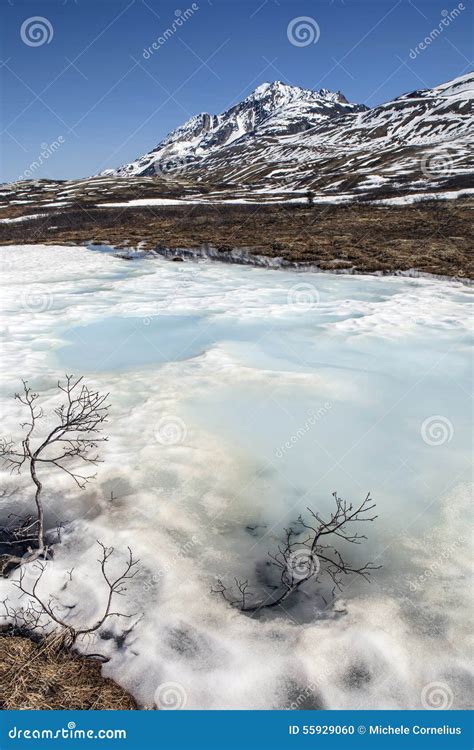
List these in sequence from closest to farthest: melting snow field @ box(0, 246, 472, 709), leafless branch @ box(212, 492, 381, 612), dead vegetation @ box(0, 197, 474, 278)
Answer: melting snow field @ box(0, 246, 472, 709) < leafless branch @ box(212, 492, 381, 612) < dead vegetation @ box(0, 197, 474, 278)

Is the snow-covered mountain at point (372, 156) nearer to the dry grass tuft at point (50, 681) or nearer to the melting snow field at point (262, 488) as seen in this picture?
the melting snow field at point (262, 488)

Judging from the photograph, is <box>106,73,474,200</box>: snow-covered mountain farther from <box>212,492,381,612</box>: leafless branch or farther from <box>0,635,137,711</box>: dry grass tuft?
<box>0,635,137,711</box>: dry grass tuft

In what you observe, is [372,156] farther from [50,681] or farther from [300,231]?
[50,681]

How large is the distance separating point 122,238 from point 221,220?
13248mm

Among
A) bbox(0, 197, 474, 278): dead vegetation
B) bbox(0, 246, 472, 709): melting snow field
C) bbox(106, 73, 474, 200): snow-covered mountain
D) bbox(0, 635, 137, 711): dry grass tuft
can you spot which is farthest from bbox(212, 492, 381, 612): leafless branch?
bbox(106, 73, 474, 200): snow-covered mountain

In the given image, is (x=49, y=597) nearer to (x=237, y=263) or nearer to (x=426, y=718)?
(x=426, y=718)

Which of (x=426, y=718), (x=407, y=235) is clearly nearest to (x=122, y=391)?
(x=426, y=718)

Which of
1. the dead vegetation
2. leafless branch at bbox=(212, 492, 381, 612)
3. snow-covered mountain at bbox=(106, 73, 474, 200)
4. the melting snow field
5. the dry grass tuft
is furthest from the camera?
snow-covered mountain at bbox=(106, 73, 474, 200)

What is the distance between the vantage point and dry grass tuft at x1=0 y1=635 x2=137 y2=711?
10.8 feet

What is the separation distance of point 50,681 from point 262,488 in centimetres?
336

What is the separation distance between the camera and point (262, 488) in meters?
6.19

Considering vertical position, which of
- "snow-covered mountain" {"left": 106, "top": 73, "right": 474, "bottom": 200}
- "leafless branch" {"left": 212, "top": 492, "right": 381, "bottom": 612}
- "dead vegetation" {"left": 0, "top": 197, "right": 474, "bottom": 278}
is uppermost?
"snow-covered mountain" {"left": 106, "top": 73, "right": 474, "bottom": 200}

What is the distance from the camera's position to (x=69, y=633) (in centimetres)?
394

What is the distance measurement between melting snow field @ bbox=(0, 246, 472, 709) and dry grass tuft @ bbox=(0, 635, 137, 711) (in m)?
0.17
